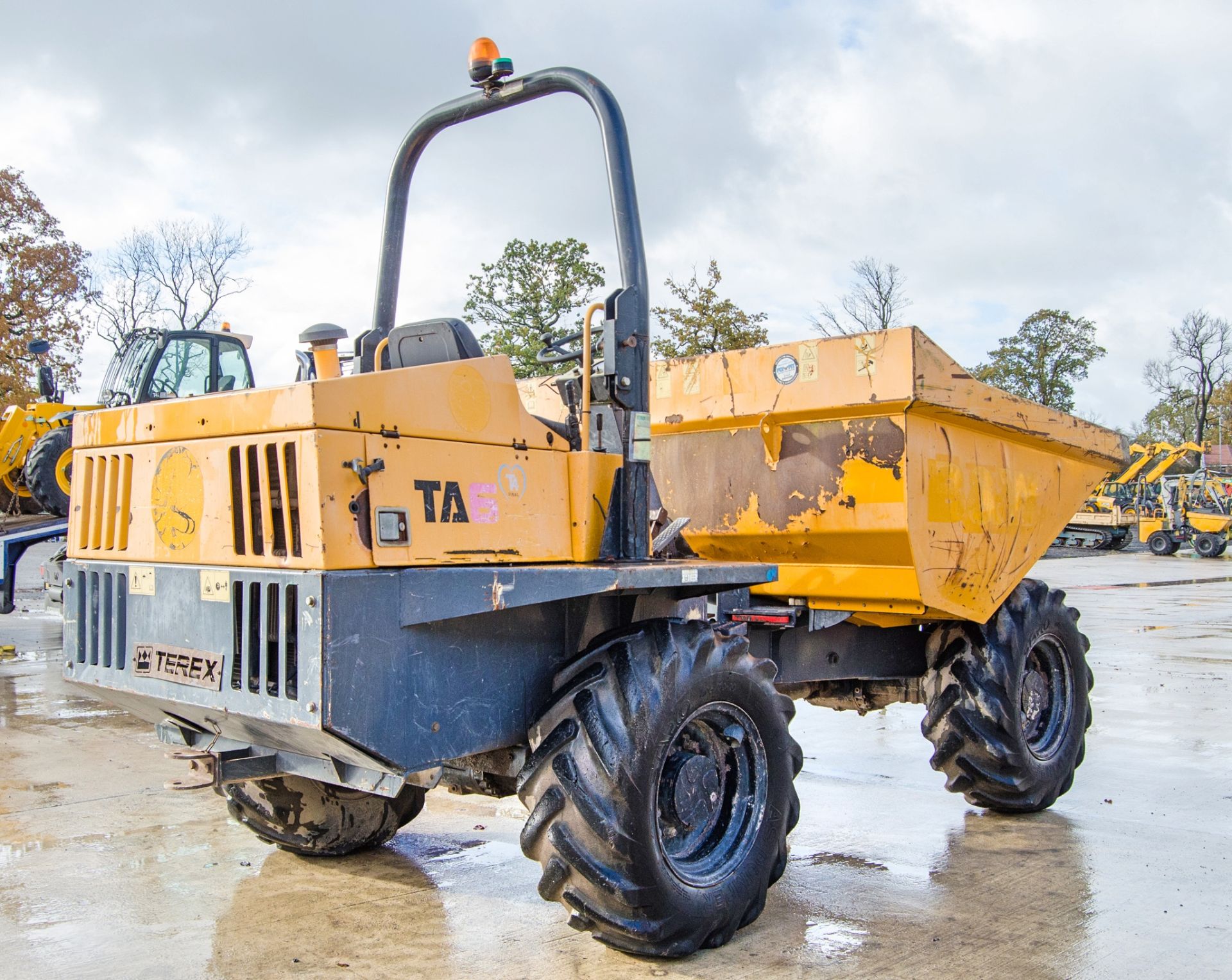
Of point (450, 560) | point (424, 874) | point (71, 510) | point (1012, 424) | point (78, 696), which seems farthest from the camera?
point (78, 696)

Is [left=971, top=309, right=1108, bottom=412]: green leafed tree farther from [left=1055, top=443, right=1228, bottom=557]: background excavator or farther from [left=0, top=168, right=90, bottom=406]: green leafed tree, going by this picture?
[left=0, top=168, right=90, bottom=406]: green leafed tree

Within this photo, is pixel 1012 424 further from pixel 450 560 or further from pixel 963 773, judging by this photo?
pixel 450 560

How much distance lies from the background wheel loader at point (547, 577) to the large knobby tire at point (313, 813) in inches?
0.6

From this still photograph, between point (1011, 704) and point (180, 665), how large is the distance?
3.83 meters

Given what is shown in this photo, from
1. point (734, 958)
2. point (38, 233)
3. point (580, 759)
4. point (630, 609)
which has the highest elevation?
point (38, 233)

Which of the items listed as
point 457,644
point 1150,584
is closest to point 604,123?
point 457,644

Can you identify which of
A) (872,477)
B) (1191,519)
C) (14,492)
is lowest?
(872,477)

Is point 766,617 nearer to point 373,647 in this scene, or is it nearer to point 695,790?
point 695,790

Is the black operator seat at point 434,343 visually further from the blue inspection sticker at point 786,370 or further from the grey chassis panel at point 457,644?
the blue inspection sticker at point 786,370

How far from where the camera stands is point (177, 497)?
146 inches

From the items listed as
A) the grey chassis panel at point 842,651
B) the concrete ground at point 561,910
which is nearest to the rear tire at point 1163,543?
the concrete ground at point 561,910

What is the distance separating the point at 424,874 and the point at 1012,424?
3.40 meters

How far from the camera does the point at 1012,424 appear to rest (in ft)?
18.1

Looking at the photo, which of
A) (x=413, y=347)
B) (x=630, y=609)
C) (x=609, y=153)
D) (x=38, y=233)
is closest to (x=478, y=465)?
(x=413, y=347)
